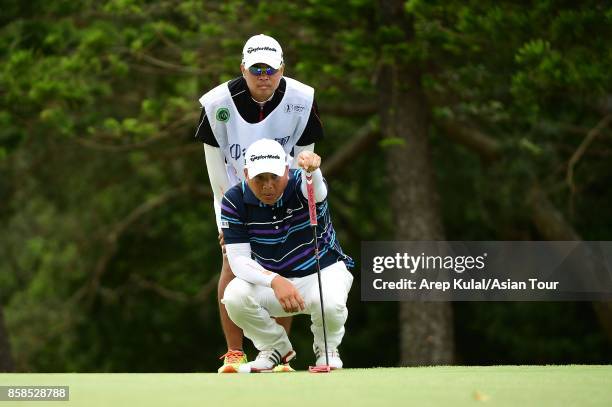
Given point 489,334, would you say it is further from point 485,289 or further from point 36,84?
point 485,289

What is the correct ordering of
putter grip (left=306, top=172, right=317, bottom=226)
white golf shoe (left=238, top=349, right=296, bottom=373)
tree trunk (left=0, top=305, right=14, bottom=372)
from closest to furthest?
putter grip (left=306, top=172, right=317, bottom=226), white golf shoe (left=238, top=349, right=296, bottom=373), tree trunk (left=0, top=305, right=14, bottom=372)

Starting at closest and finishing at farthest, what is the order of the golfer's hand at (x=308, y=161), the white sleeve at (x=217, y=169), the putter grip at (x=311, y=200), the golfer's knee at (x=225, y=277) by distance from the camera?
the golfer's hand at (x=308, y=161), the putter grip at (x=311, y=200), the white sleeve at (x=217, y=169), the golfer's knee at (x=225, y=277)

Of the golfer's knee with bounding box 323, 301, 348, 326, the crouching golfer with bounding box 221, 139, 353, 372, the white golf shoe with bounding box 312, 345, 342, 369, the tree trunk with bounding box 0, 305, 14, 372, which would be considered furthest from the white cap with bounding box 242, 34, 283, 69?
the tree trunk with bounding box 0, 305, 14, 372

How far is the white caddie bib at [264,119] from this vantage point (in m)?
7.29

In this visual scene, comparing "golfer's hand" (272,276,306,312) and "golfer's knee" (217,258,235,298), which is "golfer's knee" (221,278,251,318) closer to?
"golfer's hand" (272,276,306,312)

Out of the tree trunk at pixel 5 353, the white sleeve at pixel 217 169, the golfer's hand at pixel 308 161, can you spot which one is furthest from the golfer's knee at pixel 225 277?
the tree trunk at pixel 5 353

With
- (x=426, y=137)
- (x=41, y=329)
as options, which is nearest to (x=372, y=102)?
(x=426, y=137)

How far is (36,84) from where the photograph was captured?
14922 mm

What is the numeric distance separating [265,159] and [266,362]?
1.21 meters

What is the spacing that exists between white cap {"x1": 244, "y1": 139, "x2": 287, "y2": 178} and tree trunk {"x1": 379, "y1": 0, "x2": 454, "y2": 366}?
8.64 m

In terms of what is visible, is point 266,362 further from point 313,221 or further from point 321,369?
point 313,221

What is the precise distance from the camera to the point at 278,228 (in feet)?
23.3

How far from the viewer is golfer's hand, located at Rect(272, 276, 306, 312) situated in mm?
6902

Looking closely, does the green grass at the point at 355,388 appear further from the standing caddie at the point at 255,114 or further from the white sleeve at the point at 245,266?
the standing caddie at the point at 255,114
